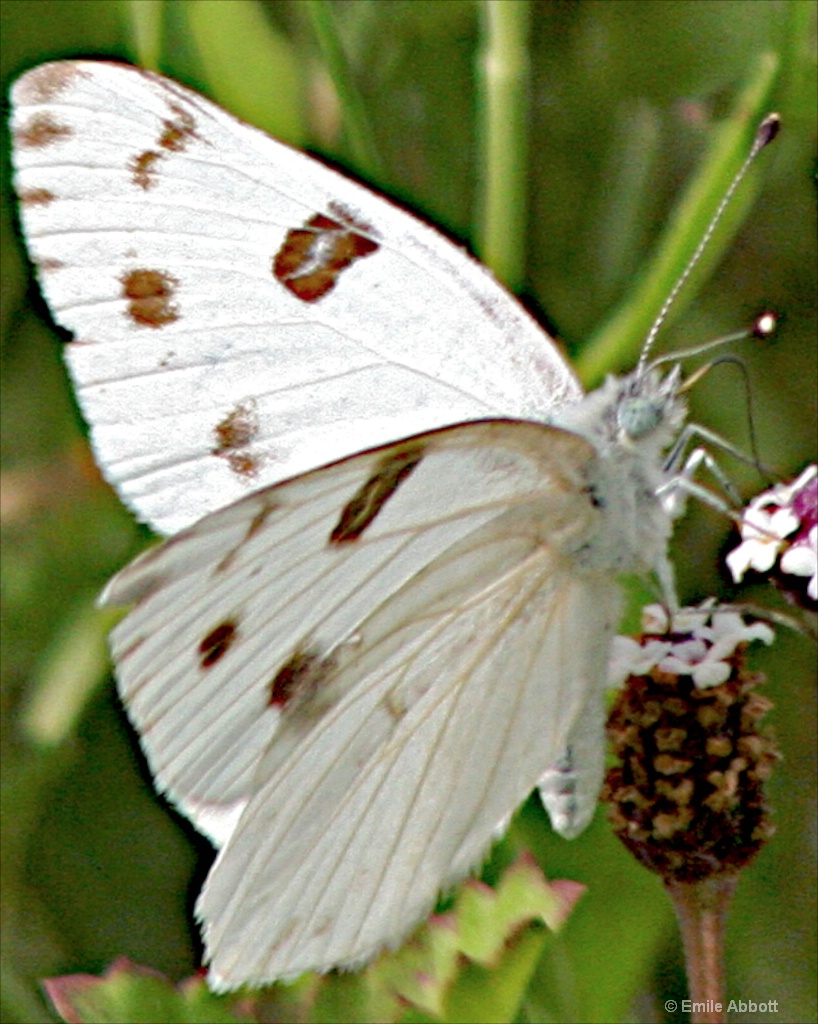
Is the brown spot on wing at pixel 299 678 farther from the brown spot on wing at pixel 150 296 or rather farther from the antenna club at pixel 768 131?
the antenna club at pixel 768 131

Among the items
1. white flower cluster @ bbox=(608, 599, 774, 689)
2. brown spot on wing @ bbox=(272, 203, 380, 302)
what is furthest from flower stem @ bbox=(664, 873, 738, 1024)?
brown spot on wing @ bbox=(272, 203, 380, 302)

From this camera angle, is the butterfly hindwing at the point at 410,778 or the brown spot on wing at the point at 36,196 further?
the brown spot on wing at the point at 36,196

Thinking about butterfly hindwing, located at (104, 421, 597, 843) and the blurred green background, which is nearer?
butterfly hindwing, located at (104, 421, 597, 843)

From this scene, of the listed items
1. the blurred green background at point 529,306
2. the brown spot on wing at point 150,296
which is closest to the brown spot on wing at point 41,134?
the brown spot on wing at point 150,296

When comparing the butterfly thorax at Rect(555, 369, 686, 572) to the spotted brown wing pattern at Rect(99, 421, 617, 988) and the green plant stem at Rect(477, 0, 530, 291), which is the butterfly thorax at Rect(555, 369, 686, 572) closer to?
the spotted brown wing pattern at Rect(99, 421, 617, 988)

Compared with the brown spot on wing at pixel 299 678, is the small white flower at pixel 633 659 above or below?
below
